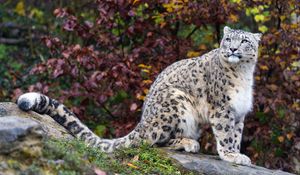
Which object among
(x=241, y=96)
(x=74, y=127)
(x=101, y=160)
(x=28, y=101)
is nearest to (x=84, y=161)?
(x=101, y=160)

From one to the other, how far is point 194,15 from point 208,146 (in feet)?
6.27

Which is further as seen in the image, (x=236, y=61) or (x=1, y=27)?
(x=1, y=27)

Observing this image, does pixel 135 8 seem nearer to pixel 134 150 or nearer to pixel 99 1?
pixel 99 1

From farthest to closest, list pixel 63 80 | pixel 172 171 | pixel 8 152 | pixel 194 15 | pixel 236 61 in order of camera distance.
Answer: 1. pixel 63 80
2. pixel 194 15
3. pixel 236 61
4. pixel 172 171
5. pixel 8 152

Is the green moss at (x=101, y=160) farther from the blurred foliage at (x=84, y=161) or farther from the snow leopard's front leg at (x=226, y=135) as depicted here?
the snow leopard's front leg at (x=226, y=135)

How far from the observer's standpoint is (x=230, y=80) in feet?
25.9

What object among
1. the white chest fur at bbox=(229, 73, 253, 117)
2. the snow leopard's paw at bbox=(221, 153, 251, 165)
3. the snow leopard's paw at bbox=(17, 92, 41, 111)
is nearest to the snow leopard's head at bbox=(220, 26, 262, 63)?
the white chest fur at bbox=(229, 73, 253, 117)

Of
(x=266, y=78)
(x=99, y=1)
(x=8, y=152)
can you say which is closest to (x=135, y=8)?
(x=99, y=1)

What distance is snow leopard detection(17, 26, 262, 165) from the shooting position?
25.5ft

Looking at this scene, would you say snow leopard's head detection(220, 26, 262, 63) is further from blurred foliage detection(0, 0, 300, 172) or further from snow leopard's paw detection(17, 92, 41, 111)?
snow leopard's paw detection(17, 92, 41, 111)

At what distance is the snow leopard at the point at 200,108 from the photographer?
7770 millimetres

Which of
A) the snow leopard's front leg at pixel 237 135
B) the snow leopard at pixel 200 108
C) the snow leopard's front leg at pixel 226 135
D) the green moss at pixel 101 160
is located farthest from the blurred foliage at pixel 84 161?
the snow leopard's front leg at pixel 237 135

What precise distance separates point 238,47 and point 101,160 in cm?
229

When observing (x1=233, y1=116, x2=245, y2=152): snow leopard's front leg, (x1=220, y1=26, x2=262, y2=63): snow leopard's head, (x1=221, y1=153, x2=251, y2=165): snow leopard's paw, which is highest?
(x1=220, y1=26, x2=262, y2=63): snow leopard's head
